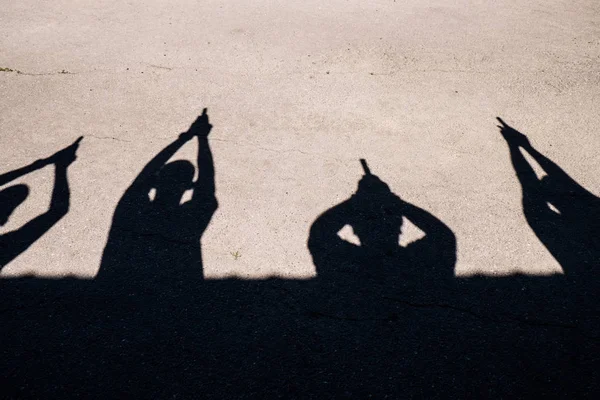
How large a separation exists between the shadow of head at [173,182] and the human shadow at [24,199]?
1.07 meters

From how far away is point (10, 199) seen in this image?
14.5 ft

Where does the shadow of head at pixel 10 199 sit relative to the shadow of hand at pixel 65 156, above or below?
below

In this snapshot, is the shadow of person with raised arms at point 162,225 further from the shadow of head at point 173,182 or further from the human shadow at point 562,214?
the human shadow at point 562,214

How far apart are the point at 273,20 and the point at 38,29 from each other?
17.3ft

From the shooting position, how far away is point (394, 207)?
4.49 meters

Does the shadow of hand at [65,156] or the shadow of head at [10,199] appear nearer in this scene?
the shadow of head at [10,199]

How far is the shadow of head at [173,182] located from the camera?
4.49 m

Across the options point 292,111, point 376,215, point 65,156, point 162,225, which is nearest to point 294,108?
point 292,111

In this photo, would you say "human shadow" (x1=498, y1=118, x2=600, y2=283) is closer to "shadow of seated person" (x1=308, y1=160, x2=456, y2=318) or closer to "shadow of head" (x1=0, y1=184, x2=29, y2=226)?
"shadow of seated person" (x1=308, y1=160, x2=456, y2=318)

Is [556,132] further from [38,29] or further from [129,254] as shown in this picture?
[38,29]

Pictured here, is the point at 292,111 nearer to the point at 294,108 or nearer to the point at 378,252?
the point at 294,108

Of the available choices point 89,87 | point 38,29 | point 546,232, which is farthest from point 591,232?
point 38,29

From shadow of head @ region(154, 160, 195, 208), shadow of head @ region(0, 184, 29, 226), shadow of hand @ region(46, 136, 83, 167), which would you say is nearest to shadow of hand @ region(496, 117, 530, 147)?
shadow of head @ region(154, 160, 195, 208)

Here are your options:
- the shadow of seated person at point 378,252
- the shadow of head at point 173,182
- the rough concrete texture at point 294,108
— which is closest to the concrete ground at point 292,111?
the rough concrete texture at point 294,108
